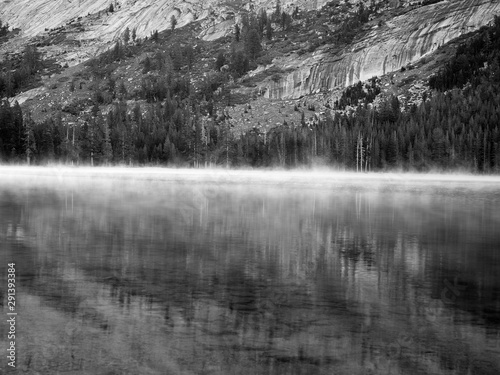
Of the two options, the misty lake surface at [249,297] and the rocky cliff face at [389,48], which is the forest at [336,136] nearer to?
the rocky cliff face at [389,48]

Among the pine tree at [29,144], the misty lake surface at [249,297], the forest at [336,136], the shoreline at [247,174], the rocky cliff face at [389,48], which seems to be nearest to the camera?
the misty lake surface at [249,297]

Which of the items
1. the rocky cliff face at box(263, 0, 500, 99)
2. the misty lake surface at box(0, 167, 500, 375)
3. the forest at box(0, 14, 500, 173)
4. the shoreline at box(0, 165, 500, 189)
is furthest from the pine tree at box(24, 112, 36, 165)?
the rocky cliff face at box(263, 0, 500, 99)

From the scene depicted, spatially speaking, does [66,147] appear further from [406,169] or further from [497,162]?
[497,162]

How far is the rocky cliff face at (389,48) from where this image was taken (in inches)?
6718

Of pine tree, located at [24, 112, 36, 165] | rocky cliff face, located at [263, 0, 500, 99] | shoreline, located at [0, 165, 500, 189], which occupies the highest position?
rocky cliff face, located at [263, 0, 500, 99]

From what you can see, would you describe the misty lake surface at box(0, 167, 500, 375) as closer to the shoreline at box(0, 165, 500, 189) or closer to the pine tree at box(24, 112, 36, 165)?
the shoreline at box(0, 165, 500, 189)

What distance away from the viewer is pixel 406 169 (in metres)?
103

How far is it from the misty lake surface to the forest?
263 ft

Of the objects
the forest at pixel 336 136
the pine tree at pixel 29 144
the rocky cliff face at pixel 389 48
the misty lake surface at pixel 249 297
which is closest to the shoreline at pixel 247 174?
the forest at pixel 336 136

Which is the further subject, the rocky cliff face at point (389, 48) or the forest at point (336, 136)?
the rocky cliff face at point (389, 48)

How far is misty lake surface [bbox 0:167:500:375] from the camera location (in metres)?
8.82

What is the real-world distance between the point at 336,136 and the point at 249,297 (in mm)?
103046

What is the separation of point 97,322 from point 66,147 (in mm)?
113765

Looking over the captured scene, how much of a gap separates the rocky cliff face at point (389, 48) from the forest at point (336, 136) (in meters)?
12.0
